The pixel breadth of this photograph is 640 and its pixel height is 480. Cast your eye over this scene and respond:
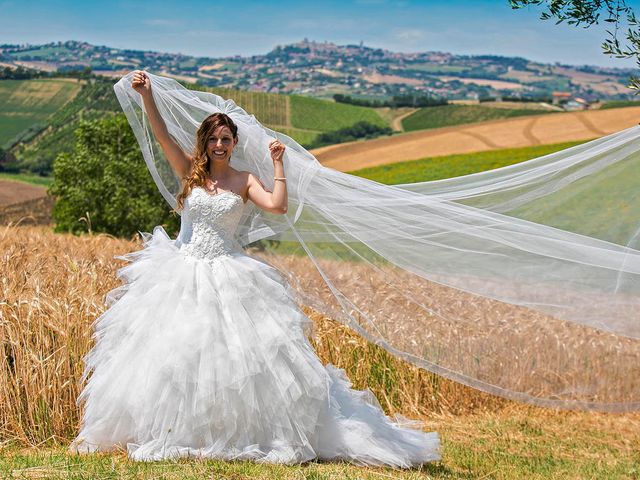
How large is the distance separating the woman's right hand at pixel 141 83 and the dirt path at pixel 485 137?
50.1 meters

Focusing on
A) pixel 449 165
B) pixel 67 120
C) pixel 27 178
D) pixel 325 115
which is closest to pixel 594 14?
pixel 449 165

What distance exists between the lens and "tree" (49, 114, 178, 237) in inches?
1352

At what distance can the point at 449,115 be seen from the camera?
93812 mm

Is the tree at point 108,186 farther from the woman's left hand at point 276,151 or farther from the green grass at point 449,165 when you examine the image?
the woman's left hand at point 276,151

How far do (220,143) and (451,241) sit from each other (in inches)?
89.9

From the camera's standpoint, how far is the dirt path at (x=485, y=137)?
2272 inches

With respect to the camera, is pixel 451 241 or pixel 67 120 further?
pixel 67 120

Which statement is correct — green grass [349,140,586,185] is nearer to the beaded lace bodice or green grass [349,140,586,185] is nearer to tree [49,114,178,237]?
tree [49,114,178,237]

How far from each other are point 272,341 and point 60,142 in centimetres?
9024

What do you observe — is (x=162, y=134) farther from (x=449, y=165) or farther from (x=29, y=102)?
(x=29, y=102)

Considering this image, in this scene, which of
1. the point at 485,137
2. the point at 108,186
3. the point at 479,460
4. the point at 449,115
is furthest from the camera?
the point at 449,115

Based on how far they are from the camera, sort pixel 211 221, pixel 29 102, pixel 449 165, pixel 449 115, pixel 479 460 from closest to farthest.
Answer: pixel 211 221
pixel 479 460
pixel 449 165
pixel 449 115
pixel 29 102

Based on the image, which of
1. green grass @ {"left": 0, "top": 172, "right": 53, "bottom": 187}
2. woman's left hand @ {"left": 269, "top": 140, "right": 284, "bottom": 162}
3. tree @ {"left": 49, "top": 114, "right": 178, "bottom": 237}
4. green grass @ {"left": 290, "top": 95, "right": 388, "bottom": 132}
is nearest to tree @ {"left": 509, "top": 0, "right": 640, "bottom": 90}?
woman's left hand @ {"left": 269, "top": 140, "right": 284, "bottom": 162}

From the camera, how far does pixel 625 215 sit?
7777 millimetres
